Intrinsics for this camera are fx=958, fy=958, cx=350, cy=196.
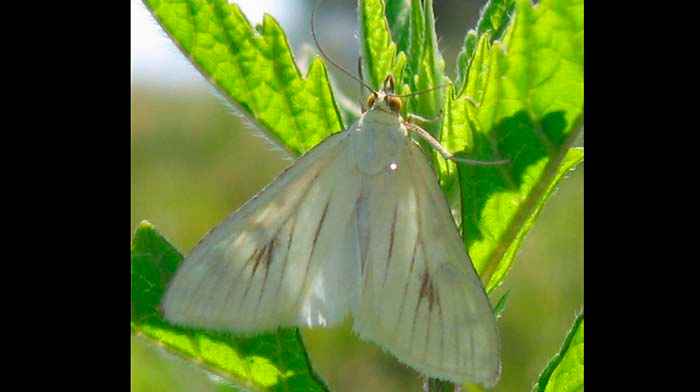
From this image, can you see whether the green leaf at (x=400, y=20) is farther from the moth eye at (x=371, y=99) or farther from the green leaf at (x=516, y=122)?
the green leaf at (x=516, y=122)

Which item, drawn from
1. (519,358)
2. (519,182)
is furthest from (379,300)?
(519,358)

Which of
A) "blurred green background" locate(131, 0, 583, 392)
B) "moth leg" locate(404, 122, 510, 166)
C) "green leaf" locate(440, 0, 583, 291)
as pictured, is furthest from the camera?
"blurred green background" locate(131, 0, 583, 392)

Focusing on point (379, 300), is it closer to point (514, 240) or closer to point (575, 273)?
point (514, 240)

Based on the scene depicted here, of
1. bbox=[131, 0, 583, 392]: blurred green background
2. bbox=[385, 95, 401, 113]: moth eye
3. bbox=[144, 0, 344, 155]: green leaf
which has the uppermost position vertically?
bbox=[144, 0, 344, 155]: green leaf

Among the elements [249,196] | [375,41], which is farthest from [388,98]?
[249,196]

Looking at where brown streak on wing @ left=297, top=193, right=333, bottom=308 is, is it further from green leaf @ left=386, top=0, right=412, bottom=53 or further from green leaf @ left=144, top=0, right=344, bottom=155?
green leaf @ left=386, top=0, right=412, bottom=53

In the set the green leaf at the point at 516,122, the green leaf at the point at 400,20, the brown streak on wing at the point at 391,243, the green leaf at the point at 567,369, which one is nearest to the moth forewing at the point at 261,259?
the brown streak on wing at the point at 391,243

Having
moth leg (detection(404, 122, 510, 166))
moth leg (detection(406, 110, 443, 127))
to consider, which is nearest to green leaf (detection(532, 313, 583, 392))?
moth leg (detection(404, 122, 510, 166))
